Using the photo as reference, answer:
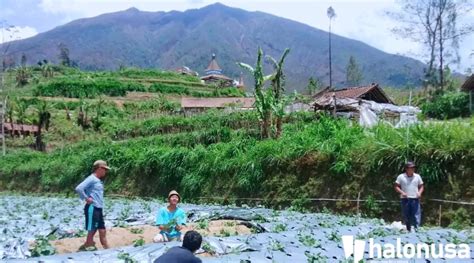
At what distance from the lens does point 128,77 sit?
71.9 m

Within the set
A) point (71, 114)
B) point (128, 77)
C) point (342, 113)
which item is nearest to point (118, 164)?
point (342, 113)

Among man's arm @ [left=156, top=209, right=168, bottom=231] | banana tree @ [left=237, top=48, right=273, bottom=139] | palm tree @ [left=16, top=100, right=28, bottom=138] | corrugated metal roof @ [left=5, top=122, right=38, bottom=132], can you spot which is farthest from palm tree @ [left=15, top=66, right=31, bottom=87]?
man's arm @ [left=156, top=209, right=168, bottom=231]

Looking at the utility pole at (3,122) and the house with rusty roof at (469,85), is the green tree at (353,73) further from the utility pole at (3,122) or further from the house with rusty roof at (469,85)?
the utility pole at (3,122)

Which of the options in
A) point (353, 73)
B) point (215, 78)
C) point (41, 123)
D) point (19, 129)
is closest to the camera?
point (41, 123)

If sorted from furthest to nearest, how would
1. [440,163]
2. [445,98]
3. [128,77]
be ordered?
[128,77] < [445,98] < [440,163]

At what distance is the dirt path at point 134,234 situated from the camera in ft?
27.1

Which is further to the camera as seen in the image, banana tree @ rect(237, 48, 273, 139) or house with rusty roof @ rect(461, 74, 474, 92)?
house with rusty roof @ rect(461, 74, 474, 92)

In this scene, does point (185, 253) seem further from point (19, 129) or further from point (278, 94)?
point (19, 129)

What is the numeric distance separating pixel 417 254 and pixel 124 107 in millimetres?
47902

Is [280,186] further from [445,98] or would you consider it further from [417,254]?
[445,98]

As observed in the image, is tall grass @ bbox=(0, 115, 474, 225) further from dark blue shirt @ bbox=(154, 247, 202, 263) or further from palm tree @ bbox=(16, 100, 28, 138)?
palm tree @ bbox=(16, 100, 28, 138)

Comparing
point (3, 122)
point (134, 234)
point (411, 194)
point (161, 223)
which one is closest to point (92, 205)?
point (161, 223)

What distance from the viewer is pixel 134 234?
9.55 metres

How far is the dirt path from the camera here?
326 inches
